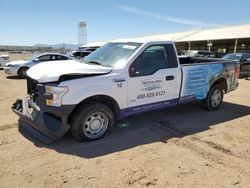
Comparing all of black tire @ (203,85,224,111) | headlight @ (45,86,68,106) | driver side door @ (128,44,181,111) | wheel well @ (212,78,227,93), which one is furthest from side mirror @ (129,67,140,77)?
wheel well @ (212,78,227,93)

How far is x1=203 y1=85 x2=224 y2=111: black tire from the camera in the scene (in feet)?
24.0

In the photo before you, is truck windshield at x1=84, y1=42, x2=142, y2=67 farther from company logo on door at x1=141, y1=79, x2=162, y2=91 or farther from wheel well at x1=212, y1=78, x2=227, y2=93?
wheel well at x1=212, y1=78, x2=227, y2=93

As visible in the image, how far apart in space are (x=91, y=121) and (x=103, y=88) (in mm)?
671

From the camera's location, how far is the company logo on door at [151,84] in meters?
Result: 5.47

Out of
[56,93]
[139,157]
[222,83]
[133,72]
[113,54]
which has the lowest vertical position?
[139,157]

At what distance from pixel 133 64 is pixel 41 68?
1.82m

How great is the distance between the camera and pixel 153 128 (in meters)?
5.88

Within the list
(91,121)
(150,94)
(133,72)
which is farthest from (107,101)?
(150,94)

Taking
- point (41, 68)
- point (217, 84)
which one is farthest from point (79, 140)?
point (217, 84)

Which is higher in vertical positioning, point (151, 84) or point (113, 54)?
point (113, 54)

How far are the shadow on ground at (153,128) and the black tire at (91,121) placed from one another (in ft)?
0.47

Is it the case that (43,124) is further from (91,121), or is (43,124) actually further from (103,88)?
(103,88)

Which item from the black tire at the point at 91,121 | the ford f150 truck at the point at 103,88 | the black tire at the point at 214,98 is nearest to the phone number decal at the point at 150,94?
the ford f150 truck at the point at 103,88

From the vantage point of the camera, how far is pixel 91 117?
4953 millimetres
